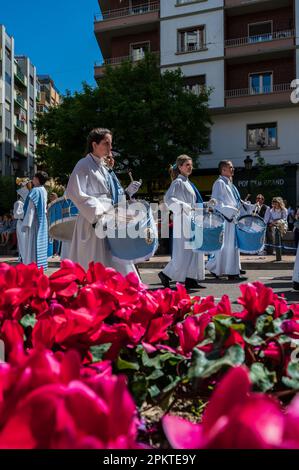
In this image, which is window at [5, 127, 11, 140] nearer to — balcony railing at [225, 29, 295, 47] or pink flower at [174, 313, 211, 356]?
balcony railing at [225, 29, 295, 47]

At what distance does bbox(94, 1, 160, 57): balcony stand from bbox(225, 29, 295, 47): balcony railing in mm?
4735

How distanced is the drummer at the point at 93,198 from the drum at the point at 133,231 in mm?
155

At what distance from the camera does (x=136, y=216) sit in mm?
3791

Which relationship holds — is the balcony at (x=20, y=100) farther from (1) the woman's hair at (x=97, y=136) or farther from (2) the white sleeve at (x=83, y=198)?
(2) the white sleeve at (x=83, y=198)

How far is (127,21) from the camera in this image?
32.0 meters

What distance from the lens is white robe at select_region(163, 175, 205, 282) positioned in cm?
792

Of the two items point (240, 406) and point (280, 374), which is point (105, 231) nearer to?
point (280, 374)

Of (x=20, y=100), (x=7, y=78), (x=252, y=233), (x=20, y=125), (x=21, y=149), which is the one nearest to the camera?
(x=252, y=233)

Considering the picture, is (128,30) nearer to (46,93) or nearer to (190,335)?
(190,335)

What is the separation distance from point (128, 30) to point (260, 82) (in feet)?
29.2

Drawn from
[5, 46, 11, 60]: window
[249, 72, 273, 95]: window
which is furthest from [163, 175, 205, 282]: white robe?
[5, 46, 11, 60]: window

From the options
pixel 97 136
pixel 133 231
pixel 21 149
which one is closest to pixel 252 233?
pixel 97 136

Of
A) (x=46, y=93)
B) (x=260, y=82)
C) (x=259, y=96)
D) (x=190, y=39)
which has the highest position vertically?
(x=46, y=93)
